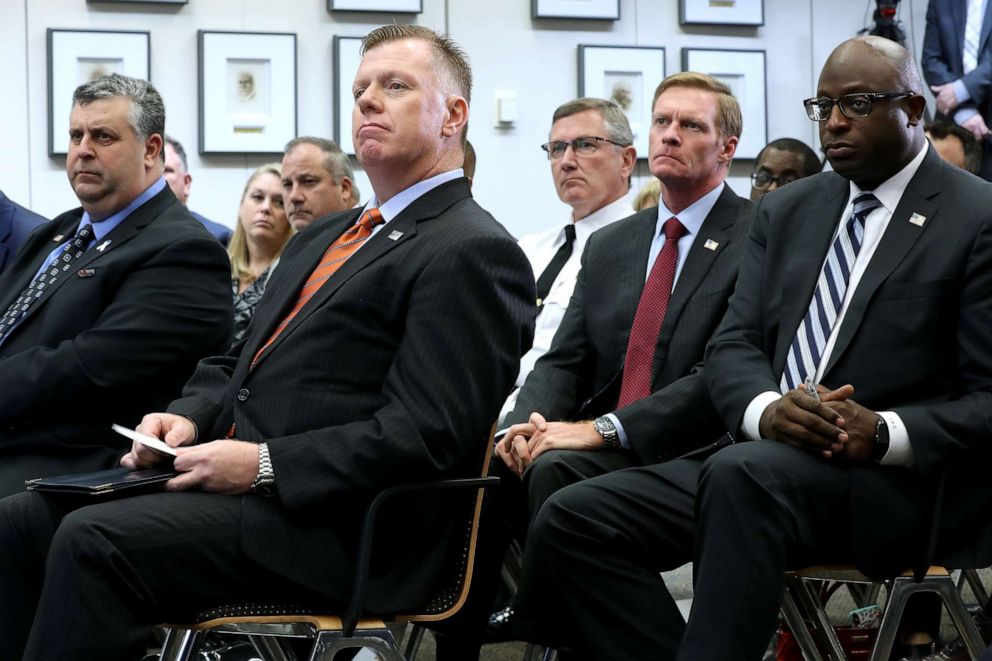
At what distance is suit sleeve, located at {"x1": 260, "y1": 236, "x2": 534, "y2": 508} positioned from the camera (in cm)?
216

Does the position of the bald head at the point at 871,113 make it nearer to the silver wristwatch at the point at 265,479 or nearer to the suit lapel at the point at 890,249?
the suit lapel at the point at 890,249

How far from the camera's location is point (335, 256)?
2549 millimetres

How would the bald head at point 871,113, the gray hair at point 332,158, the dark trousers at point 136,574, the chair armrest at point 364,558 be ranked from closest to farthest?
the dark trousers at point 136,574 < the chair armrest at point 364,558 < the bald head at point 871,113 < the gray hair at point 332,158

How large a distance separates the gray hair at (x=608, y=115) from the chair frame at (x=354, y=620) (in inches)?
82.5

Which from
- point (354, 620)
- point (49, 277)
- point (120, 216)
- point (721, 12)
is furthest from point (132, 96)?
point (721, 12)

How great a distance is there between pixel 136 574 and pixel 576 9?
454cm

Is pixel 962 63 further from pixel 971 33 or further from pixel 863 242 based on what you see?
pixel 863 242

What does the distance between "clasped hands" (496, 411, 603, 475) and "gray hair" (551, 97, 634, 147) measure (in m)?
1.39

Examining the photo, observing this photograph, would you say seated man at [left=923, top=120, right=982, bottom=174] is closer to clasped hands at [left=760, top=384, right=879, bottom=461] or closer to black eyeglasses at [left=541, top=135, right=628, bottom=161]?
black eyeglasses at [left=541, top=135, right=628, bottom=161]

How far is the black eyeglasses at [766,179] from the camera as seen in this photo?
4286mm

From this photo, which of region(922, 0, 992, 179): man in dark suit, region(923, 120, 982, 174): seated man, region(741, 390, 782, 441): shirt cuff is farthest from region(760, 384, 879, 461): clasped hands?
region(922, 0, 992, 179): man in dark suit

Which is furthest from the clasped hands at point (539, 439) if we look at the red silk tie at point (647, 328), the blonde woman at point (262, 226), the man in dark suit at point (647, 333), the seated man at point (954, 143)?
the seated man at point (954, 143)

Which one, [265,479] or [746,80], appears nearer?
[265,479]

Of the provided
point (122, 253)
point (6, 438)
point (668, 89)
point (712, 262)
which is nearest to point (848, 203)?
point (712, 262)
